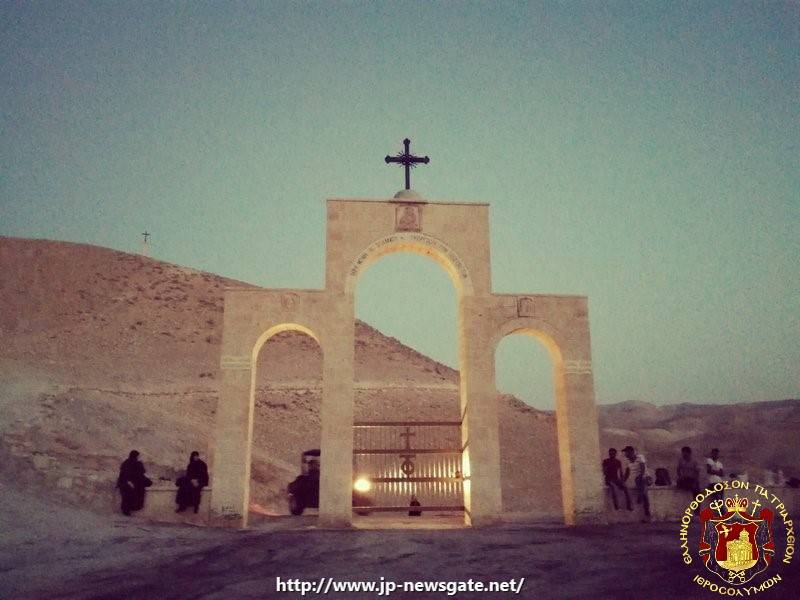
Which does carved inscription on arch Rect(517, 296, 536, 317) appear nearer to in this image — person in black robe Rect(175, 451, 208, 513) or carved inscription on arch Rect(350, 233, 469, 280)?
carved inscription on arch Rect(350, 233, 469, 280)

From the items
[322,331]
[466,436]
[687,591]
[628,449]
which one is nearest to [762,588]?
[687,591]

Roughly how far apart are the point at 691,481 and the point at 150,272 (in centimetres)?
5416

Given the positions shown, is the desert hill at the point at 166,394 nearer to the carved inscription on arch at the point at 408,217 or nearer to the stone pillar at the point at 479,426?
the stone pillar at the point at 479,426

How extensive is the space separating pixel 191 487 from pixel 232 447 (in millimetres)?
1394

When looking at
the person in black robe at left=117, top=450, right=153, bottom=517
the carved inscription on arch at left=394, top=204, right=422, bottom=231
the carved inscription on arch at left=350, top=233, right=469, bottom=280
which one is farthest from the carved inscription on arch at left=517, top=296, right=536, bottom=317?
the person in black robe at left=117, top=450, right=153, bottom=517

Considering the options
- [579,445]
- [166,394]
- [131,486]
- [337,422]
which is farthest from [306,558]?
[166,394]

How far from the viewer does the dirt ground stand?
27.5ft

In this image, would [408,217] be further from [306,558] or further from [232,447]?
[306,558]

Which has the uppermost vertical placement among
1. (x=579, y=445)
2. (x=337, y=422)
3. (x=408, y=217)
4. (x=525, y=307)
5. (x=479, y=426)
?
(x=408, y=217)

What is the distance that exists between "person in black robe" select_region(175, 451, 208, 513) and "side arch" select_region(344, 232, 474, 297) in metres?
5.69

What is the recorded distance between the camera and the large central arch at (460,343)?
1461cm

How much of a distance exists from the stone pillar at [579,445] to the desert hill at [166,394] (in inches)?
269

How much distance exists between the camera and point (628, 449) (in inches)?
591

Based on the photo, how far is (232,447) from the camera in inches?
575
